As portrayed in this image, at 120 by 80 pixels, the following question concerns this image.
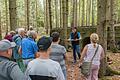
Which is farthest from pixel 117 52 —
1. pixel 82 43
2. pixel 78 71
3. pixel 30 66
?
pixel 30 66

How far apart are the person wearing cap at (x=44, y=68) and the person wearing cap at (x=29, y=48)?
368 cm

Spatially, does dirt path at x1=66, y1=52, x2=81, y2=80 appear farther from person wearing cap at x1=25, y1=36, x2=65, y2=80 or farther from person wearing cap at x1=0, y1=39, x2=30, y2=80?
person wearing cap at x1=0, y1=39, x2=30, y2=80

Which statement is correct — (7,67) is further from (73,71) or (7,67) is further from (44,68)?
(73,71)

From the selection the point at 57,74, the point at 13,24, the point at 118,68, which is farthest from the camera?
the point at 118,68

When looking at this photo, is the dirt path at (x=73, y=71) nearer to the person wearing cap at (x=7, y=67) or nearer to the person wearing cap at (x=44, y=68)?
the person wearing cap at (x=44, y=68)

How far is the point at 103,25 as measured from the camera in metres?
11.1

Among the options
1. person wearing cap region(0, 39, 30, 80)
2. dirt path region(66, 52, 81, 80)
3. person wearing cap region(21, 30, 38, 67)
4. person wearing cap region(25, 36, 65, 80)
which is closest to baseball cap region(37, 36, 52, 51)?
person wearing cap region(25, 36, 65, 80)

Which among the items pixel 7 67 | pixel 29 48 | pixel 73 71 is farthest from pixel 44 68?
pixel 73 71

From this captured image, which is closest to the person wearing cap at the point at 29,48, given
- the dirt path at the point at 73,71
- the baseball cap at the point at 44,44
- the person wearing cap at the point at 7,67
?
Result: the dirt path at the point at 73,71

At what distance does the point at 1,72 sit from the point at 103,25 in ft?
24.2

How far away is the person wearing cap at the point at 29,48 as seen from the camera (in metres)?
8.63

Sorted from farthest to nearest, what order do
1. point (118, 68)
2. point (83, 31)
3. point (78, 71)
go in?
point (83, 31)
point (118, 68)
point (78, 71)

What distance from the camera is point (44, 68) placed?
4801 millimetres

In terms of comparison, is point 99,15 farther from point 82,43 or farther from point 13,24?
point 82,43
